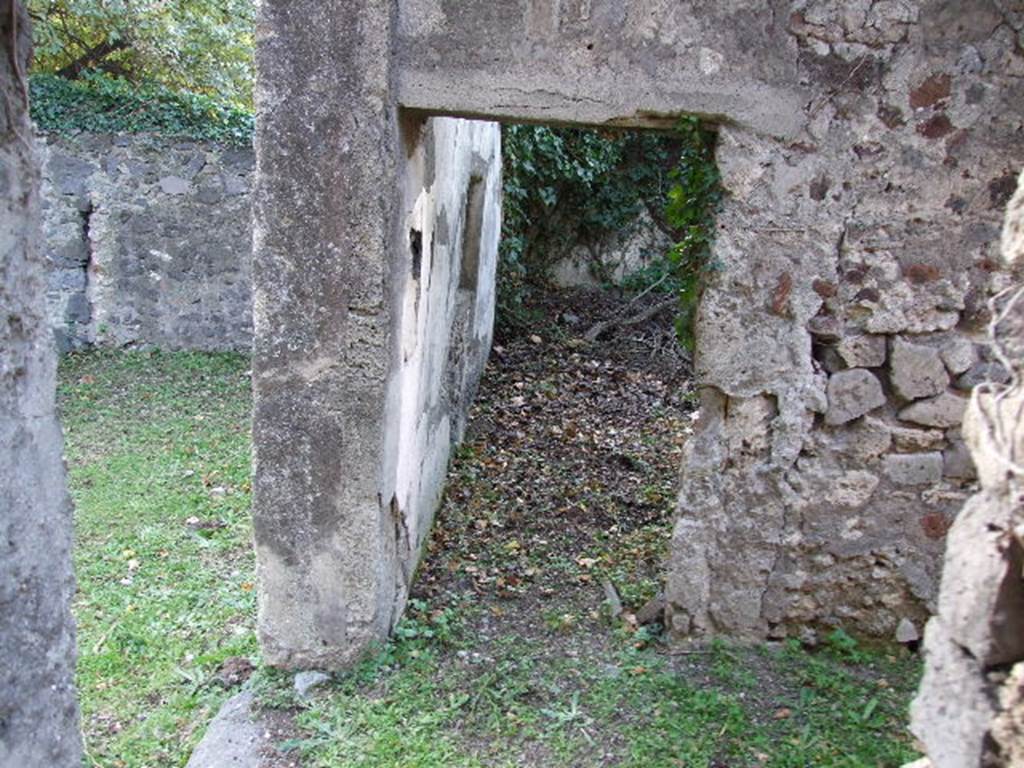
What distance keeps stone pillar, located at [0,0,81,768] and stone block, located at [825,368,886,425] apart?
263 centimetres

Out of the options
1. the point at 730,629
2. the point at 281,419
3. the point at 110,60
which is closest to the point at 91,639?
the point at 281,419

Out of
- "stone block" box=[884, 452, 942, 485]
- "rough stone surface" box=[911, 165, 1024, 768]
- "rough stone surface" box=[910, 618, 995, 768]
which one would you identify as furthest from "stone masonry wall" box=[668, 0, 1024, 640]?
"rough stone surface" box=[910, 618, 995, 768]

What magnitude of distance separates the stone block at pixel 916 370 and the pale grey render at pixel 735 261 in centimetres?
1

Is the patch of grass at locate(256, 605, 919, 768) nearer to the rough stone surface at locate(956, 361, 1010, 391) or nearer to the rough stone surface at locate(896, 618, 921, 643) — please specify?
the rough stone surface at locate(896, 618, 921, 643)

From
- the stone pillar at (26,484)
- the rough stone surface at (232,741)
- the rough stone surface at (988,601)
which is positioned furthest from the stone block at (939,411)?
the stone pillar at (26,484)

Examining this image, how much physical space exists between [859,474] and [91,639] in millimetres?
3368

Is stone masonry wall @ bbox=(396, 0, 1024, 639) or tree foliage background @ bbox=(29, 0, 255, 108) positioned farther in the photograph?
tree foliage background @ bbox=(29, 0, 255, 108)

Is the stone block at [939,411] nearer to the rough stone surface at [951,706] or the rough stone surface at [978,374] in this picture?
the rough stone surface at [978,374]

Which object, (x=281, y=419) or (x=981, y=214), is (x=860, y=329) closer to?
(x=981, y=214)

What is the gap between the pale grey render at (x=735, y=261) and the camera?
3.09 meters

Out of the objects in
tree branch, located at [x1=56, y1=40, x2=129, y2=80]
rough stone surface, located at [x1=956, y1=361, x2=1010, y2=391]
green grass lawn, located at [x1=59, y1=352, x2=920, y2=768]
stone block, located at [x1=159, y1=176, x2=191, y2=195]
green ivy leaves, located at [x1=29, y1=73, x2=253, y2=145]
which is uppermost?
tree branch, located at [x1=56, y1=40, x2=129, y2=80]

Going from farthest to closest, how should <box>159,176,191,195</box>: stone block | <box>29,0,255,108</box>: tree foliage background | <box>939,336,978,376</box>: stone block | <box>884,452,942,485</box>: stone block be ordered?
1. <box>29,0,255,108</box>: tree foliage background
2. <box>159,176,191,195</box>: stone block
3. <box>884,452,942,485</box>: stone block
4. <box>939,336,978,376</box>: stone block

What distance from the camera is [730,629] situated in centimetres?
361

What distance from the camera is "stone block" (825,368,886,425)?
3342 millimetres
